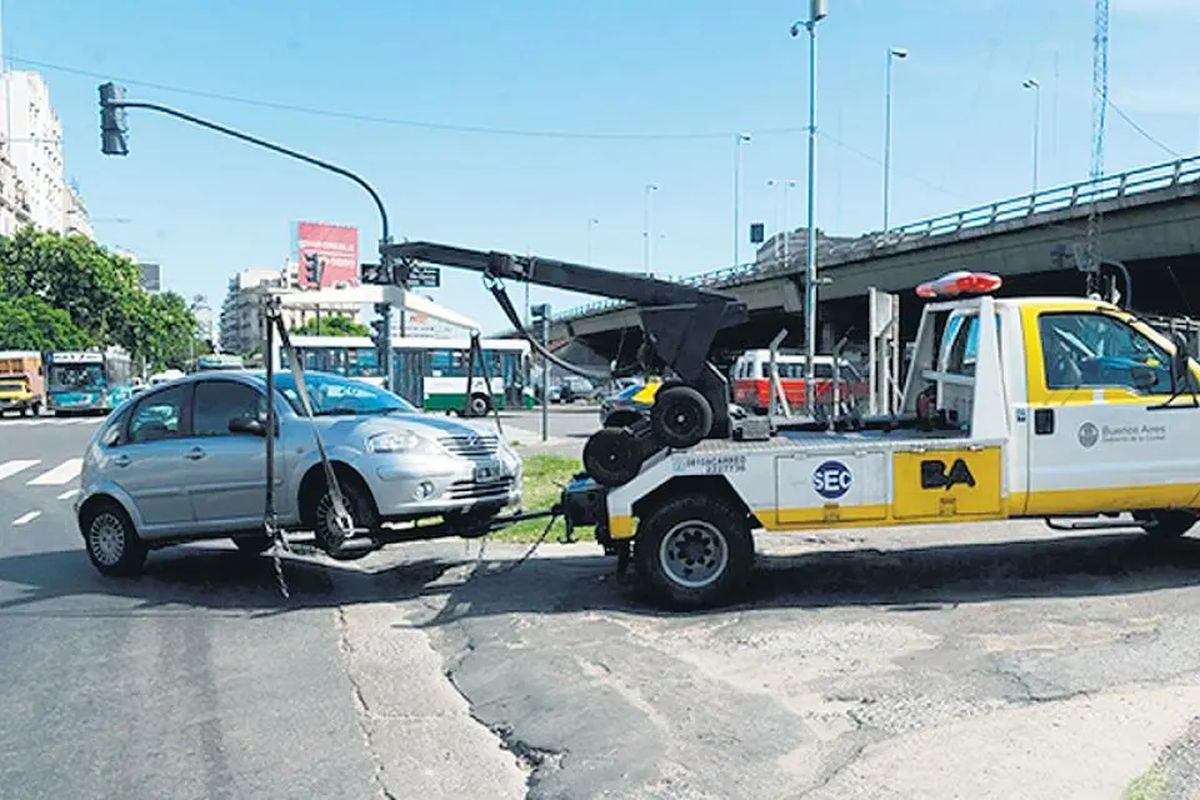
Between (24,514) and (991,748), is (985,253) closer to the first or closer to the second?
(24,514)

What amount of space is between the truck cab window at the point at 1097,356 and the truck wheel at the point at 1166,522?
1.50m

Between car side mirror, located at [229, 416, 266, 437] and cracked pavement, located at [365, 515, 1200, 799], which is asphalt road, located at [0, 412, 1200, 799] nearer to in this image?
cracked pavement, located at [365, 515, 1200, 799]

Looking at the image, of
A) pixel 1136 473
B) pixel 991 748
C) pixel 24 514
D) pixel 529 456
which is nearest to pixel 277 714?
pixel 991 748

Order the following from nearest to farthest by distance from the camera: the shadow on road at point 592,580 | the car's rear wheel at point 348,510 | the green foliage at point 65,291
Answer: the shadow on road at point 592,580 → the car's rear wheel at point 348,510 → the green foliage at point 65,291

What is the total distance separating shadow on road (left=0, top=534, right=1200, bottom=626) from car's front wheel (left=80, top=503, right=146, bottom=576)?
6.0 inches

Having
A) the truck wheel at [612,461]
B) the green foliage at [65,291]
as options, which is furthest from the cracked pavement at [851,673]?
the green foliage at [65,291]

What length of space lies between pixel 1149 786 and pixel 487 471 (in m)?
5.76

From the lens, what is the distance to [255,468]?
8984 mm

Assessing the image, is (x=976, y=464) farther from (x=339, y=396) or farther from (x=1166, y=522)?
(x=339, y=396)

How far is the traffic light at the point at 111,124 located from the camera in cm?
1816

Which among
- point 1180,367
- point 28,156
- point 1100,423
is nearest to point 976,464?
point 1100,423

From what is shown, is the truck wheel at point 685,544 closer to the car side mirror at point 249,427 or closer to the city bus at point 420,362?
the car side mirror at point 249,427

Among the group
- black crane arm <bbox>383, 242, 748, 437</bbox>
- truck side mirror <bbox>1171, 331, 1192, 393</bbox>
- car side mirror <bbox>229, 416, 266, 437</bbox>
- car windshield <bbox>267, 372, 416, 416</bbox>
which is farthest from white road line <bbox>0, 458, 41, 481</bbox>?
truck side mirror <bbox>1171, 331, 1192, 393</bbox>

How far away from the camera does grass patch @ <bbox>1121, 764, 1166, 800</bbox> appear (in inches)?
170
